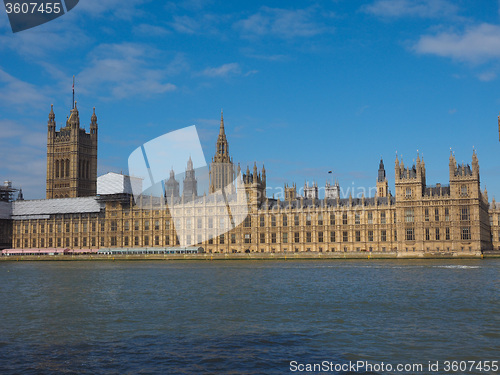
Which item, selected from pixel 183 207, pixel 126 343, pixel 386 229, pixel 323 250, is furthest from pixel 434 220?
pixel 126 343

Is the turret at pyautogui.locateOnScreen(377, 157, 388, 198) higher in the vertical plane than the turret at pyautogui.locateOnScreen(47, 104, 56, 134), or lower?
lower

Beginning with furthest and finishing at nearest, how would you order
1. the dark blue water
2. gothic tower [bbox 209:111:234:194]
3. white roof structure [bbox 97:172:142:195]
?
gothic tower [bbox 209:111:234:194] → white roof structure [bbox 97:172:142:195] → the dark blue water

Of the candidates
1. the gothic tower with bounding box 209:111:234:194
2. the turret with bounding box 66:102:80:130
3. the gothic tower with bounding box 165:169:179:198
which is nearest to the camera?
the gothic tower with bounding box 209:111:234:194

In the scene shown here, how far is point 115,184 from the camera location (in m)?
149

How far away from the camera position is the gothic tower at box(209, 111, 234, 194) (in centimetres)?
17512

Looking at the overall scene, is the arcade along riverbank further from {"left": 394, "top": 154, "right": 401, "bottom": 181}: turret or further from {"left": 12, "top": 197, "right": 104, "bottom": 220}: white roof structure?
{"left": 12, "top": 197, "right": 104, "bottom": 220}: white roof structure

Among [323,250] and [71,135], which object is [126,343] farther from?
[71,135]

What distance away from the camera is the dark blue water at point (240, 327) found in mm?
24625

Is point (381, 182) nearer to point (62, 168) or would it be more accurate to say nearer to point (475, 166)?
point (475, 166)

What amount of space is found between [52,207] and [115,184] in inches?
832

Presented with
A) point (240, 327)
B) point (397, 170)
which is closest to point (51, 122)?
point (397, 170)

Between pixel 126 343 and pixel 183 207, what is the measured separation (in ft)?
369

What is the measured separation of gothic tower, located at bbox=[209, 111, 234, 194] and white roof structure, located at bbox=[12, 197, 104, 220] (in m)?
39.1

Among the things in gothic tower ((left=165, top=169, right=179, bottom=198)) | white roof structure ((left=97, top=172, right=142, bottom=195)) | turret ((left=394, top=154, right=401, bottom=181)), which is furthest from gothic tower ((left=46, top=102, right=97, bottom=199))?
turret ((left=394, top=154, right=401, bottom=181))
